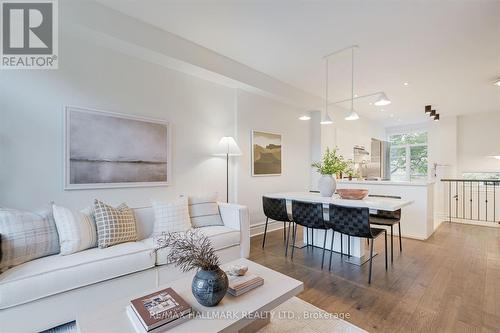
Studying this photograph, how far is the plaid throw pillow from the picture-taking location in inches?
88.4

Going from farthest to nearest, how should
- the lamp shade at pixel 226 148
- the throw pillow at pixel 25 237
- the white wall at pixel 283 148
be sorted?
1. the white wall at pixel 283 148
2. the lamp shade at pixel 226 148
3. the throw pillow at pixel 25 237

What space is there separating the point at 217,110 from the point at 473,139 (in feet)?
25.2

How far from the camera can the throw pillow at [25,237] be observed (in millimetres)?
1791

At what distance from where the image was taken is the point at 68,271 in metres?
1.79

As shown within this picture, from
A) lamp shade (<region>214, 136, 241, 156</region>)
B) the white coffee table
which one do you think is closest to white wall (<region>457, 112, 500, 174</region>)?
lamp shade (<region>214, 136, 241, 156</region>)

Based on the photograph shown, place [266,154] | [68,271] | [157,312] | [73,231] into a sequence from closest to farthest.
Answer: [157,312], [68,271], [73,231], [266,154]

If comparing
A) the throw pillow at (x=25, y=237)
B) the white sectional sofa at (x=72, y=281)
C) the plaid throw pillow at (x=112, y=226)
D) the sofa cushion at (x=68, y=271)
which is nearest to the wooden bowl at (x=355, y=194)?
the white sectional sofa at (x=72, y=281)

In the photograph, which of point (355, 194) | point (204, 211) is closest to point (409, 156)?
point (355, 194)

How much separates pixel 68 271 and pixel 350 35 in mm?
3713

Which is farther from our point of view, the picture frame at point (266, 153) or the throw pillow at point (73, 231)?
the picture frame at point (266, 153)

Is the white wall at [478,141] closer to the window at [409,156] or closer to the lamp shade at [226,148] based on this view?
the window at [409,156]

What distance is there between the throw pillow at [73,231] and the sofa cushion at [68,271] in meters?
0.07

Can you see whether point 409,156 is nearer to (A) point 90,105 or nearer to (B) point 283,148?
(B) point 283,148

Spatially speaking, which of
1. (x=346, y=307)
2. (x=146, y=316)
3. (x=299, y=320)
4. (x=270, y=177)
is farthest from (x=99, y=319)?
(x=270, y=177)
